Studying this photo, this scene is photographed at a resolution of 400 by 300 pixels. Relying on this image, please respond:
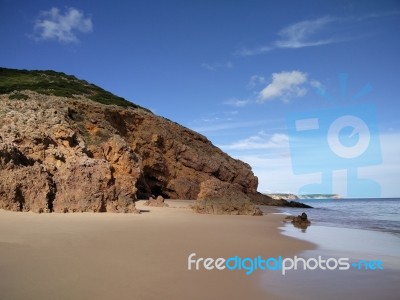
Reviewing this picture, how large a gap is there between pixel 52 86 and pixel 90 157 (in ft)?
70.6

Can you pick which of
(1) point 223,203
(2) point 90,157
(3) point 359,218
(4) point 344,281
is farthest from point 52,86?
(4) point 344,281

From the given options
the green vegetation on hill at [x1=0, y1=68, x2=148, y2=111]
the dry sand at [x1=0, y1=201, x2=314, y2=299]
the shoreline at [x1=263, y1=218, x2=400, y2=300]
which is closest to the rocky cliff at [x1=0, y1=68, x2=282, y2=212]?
the green vegetation on hill at [x1=0, y1=68, x2=148, y2=111]

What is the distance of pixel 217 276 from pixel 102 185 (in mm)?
7891

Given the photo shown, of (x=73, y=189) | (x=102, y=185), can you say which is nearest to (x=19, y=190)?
(x=73, y=189)

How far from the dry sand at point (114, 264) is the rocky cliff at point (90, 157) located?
10.3ft

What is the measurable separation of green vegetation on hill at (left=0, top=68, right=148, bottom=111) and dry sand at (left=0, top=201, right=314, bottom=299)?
2870 cm

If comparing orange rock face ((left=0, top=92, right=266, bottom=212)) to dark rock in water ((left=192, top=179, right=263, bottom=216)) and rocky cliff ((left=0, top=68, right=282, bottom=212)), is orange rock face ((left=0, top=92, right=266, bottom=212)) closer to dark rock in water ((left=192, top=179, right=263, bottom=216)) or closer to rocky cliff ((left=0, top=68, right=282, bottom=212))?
rocky cliff ((left=0, top=68, right=282, bottom=212))

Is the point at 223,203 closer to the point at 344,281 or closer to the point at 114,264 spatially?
the point at 344,281

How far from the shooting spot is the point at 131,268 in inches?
157

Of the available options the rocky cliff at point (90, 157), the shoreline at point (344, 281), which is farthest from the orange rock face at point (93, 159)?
the shoreline at point (344, 281)

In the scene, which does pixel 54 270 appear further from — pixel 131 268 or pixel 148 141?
pixel 148 141

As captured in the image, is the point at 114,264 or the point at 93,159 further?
the point at 93,159

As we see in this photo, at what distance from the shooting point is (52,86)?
36719 millimetres

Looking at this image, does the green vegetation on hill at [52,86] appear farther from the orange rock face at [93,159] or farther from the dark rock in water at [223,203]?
the dark rock in water at [223,203]
